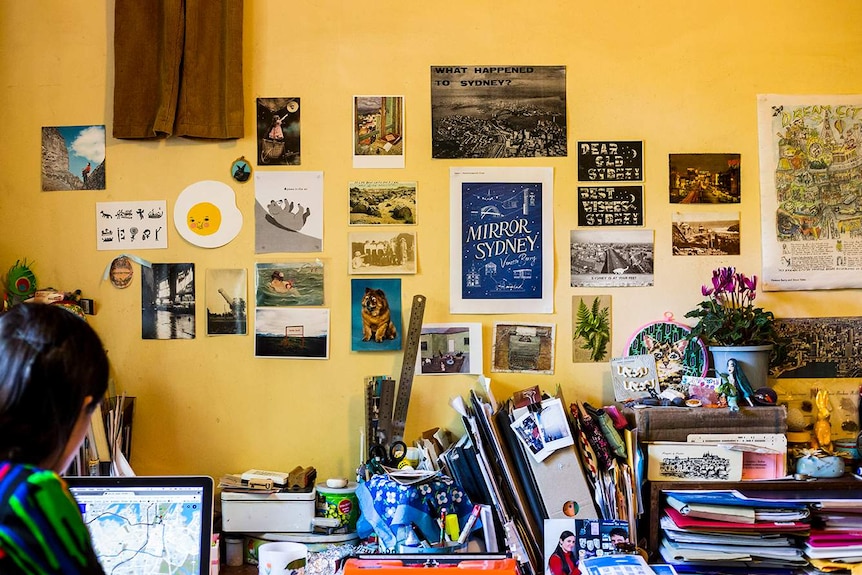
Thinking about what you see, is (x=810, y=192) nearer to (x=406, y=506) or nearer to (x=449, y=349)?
(x=449, y=349)

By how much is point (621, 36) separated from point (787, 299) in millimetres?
867

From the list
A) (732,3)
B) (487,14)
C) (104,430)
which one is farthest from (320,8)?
(104,430)

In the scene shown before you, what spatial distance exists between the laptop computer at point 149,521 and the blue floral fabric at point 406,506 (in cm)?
38

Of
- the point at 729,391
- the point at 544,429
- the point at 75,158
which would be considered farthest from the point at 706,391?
the point at 75,158

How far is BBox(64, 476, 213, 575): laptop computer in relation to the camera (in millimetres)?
1560

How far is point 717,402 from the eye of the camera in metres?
1.85

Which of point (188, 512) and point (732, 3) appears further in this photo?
point (732, 3)

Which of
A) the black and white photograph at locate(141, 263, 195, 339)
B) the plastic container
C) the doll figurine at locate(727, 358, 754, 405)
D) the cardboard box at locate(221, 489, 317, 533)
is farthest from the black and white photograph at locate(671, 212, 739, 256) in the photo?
the black and white photograph at locate(141, 263, 195, 339)

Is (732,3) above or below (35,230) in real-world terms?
above

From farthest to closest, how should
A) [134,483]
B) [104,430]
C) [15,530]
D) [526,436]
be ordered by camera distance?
[104,430] < [526,436] < [134,483] < [15,530]

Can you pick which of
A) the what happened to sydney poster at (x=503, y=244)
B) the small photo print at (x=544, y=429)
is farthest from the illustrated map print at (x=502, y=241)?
the small photo print at (x=544, y=429)

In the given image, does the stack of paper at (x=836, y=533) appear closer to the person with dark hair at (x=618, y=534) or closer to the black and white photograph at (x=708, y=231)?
the person with dark hair at (x=618, y=534)

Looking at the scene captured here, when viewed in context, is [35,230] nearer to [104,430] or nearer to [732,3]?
[104,430]

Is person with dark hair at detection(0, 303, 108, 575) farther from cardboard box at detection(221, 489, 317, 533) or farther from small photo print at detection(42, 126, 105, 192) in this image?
small photo print at detection(42, 126, 105, 192)
